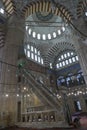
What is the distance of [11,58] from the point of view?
9.80 meters

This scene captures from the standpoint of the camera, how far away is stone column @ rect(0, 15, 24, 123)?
8.53 metres

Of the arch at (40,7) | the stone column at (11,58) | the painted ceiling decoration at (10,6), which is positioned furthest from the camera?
→ the arch at (40,7)

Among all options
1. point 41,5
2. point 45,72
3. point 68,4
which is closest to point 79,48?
point 68,4

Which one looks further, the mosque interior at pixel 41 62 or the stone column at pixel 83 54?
the stone column at pixel 83 54

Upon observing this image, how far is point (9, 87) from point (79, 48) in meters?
6.93

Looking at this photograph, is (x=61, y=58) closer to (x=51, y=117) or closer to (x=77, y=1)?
(x=77, y=1)

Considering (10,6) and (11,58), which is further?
(10,6)

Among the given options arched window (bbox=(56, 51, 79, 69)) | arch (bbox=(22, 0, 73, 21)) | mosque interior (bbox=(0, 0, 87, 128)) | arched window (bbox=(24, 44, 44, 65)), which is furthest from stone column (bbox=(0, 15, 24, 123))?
arched window (bbox=(56, 51, 79, 69))

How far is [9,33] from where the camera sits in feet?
34.8

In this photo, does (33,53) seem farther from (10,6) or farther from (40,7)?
(10,6)

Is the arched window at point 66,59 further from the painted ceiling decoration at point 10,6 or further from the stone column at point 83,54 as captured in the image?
the painted ceiling decoration at point 10,6

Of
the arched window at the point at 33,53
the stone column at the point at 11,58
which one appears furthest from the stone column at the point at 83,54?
the arched window at the point at 33,53

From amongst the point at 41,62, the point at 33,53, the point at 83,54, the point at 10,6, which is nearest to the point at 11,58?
the point at 10,6

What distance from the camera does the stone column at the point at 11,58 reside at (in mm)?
8531
